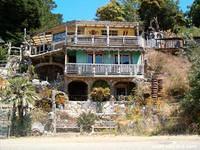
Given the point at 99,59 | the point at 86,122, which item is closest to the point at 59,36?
the point at 99,59

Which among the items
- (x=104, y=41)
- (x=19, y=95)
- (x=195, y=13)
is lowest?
(x=19, y=95)

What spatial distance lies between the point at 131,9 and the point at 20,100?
35316 millimetres

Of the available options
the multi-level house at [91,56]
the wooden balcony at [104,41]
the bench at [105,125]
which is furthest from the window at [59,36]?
the bench at [105,125]

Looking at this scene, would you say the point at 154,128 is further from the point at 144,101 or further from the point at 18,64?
the point at 18,64

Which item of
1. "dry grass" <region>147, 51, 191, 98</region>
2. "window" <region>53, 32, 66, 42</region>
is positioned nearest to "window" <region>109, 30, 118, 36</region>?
"dry grass" <region>147, 51, 191, 98</region>

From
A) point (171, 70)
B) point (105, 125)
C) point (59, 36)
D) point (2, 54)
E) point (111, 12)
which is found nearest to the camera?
point (105, 125)

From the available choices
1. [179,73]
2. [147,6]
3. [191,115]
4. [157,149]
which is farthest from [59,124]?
[147,6]

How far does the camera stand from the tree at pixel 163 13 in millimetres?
65375

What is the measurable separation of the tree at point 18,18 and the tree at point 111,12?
781 cm

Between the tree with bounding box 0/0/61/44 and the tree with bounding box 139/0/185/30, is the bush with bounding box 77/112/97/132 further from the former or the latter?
the tree with bounding box 139/0/185/30

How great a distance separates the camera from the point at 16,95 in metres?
34.0

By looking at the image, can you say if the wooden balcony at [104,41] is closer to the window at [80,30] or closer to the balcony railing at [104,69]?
the balcony railing at [104,69]

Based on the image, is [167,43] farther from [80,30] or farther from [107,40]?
[80,30]

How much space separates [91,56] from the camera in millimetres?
47469
